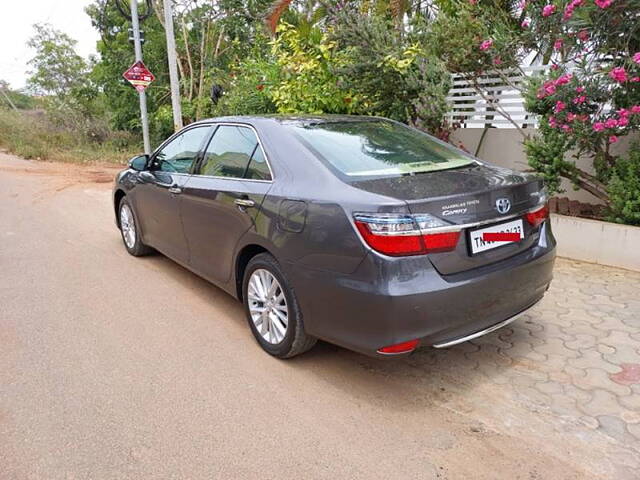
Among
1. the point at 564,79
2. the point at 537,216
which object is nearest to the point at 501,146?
the point at 564,79

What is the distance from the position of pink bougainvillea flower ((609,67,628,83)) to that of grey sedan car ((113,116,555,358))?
6.22 ft

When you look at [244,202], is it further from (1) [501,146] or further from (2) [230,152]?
(1) [501,146]

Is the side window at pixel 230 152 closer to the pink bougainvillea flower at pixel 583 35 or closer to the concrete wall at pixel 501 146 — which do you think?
the pink bougainvillea flower at pixel 583 35

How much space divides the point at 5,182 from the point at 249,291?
1041 cm

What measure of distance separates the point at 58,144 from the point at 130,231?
568 inches

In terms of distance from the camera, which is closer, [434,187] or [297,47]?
[434,187]

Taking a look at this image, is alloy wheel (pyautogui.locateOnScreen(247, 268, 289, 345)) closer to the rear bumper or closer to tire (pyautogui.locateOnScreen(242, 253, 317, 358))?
tire (pyautogui.locateOnScreen(242, 253, 317, 358))

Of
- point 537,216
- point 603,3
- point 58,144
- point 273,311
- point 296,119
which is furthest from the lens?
point 58,144

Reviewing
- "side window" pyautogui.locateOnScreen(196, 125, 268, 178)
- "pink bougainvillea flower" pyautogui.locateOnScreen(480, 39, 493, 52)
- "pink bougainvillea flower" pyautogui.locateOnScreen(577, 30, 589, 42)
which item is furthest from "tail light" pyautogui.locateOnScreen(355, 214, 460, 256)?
"pink bougainvillea flower" pyautogui.locateOnScreen(480, 39, 493, 52)

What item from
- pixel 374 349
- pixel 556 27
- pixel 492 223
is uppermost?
pixel 556 27

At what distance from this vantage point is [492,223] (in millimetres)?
2678

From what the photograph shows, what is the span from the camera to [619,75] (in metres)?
4.24

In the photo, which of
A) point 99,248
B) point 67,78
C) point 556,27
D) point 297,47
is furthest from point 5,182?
point 67,78

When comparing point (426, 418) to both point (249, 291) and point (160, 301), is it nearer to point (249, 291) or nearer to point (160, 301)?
point (249, 291)
